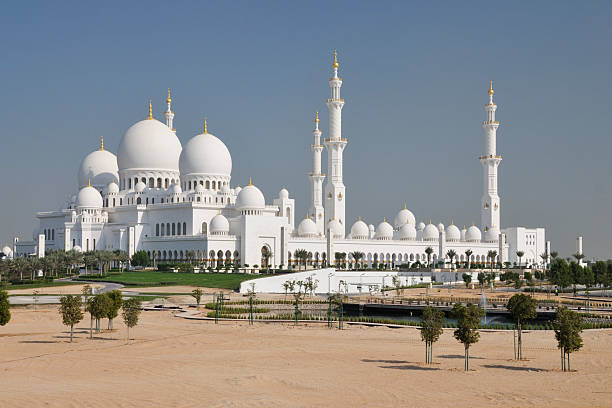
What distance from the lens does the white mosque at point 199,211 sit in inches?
2692

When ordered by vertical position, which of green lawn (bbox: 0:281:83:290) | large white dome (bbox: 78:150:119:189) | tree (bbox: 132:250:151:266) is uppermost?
large white dome (bbox: 78:150:119:189)

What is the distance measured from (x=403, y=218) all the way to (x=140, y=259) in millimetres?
42968

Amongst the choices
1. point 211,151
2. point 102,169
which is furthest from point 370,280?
point 102,169

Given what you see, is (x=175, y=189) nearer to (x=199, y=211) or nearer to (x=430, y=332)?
(x=199, y=211)

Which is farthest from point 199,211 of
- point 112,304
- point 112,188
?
point 112,304

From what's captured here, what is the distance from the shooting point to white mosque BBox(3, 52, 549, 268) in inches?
2692

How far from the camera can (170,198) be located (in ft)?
241

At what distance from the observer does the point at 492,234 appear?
299 ft

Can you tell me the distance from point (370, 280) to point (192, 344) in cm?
4006

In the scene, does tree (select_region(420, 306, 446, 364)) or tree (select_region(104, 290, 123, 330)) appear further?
tree (select_region(104, 290, 123, 330))

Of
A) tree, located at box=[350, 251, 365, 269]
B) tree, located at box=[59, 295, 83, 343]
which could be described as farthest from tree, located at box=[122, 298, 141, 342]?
tree, located at box=[350, 251, 365, 269]

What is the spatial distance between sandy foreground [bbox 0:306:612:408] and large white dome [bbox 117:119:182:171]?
49217 millimetres

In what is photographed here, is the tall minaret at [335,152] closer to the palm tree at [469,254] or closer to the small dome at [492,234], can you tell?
the palm tree at [469,254]

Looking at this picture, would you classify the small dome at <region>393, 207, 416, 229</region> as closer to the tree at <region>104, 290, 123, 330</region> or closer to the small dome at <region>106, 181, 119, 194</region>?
the small dome at <region>106, 181, 119, 194</region>
